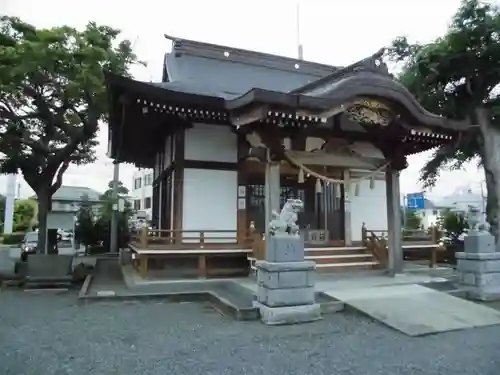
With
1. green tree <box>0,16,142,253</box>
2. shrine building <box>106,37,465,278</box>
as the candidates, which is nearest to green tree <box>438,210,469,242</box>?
shrine building <box>106,37,465,278</box>

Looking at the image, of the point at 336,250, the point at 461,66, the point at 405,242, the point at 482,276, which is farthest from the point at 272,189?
the point at 461,66

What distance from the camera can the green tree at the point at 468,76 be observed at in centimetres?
1077

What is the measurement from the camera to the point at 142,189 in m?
50.2

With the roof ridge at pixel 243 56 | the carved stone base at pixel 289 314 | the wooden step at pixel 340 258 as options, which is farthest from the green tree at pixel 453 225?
the carved stone base at pixel 289 314

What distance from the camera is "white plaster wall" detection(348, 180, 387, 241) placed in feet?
38.0

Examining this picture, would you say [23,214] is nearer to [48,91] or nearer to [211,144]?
[48,91]

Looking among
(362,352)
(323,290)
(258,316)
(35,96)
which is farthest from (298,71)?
(362,352)

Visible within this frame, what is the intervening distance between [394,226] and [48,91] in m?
10.2

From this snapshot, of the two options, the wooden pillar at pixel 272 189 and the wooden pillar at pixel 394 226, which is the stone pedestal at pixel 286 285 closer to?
the wooden pillar at pixel 272 189

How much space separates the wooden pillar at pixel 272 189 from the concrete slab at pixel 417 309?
84.0 inches

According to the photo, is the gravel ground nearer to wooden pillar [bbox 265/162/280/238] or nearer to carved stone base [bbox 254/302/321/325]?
carved stone base [bbox 254/302/321/325]

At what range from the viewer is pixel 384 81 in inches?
341

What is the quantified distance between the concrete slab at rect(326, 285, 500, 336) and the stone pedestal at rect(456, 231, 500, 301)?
2.83ft

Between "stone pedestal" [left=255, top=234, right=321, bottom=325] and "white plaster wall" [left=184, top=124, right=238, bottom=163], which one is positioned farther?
"white plaster wall" [left=184, top=124, right=238, bottom=163]
